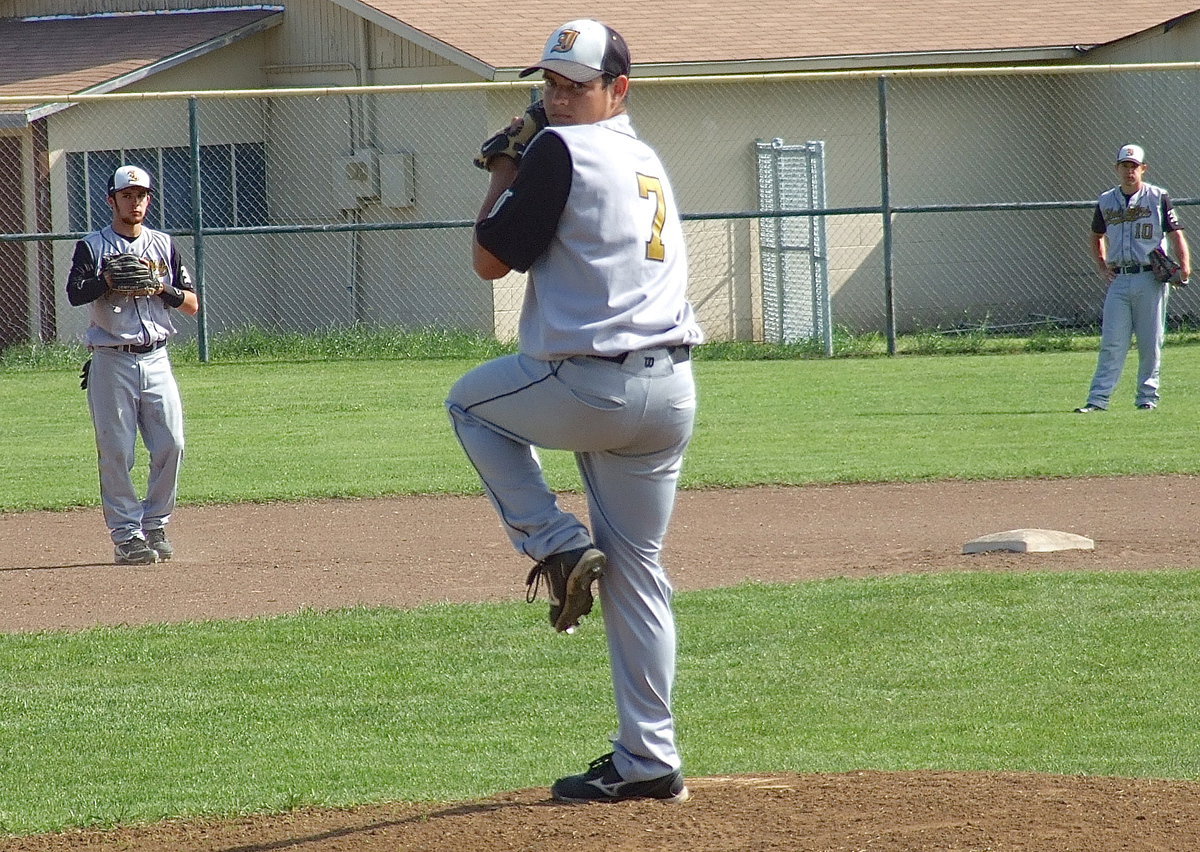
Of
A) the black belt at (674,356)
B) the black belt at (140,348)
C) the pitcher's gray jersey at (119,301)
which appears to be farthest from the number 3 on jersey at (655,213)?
the black belt at (140,348)

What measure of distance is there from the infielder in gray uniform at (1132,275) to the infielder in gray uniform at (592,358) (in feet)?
34.0

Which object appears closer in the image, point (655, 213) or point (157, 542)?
point (655, 213)

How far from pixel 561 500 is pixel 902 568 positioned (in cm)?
304

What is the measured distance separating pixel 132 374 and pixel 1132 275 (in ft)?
27.7

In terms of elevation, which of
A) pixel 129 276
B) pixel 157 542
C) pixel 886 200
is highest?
pixel 886 200

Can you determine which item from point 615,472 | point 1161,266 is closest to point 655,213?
point 615,472

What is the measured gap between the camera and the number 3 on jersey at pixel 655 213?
14.4 feet

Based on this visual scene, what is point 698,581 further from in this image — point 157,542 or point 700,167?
point 700,167

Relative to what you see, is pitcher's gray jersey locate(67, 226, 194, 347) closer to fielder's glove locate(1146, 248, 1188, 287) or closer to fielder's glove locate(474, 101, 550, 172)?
fielder's glove locate(474, 101, 550, 172)

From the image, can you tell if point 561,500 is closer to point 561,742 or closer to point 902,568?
point 902,568

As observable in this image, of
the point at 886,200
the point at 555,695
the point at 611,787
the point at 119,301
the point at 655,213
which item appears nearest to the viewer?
the point at 655,213

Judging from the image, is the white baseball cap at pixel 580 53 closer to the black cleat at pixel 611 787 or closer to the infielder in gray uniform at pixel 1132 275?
the black cleat at pixel 611 787

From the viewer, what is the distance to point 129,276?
905cm

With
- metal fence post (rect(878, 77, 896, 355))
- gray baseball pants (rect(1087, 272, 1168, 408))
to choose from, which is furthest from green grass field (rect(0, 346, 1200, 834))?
metal fence post (rect(878, 77, 896, 355))
